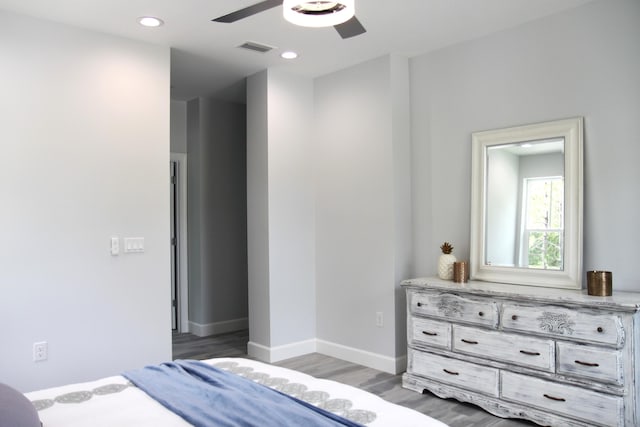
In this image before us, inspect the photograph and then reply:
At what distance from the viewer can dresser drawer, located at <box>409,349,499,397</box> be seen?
10.9ft

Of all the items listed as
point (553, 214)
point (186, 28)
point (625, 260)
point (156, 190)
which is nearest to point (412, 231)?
point (553, 214)

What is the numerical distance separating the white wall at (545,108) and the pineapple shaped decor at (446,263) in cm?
18

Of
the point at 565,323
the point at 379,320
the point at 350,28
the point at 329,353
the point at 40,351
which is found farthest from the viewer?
the point at 329,353

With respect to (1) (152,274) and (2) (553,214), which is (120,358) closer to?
(1) (152,274)

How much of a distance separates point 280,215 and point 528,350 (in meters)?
2.49

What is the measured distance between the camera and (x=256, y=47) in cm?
413

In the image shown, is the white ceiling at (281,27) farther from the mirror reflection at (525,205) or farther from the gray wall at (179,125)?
the gray wall at (179,125)

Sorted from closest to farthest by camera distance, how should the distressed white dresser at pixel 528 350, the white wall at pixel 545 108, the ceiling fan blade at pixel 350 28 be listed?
the ceiling fan blade at pixel 350 28
the distressed white dresser at pixel 528 350
the white wall at pixel 545 108

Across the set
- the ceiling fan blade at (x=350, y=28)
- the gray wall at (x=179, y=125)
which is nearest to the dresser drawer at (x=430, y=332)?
the ceiling fan blade at (x=350, y=28)

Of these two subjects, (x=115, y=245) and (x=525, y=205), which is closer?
(x=525, y=205)

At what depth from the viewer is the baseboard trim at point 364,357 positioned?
4.25 meters

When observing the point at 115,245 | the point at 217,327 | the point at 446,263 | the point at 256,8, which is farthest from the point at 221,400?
the point at 217,327

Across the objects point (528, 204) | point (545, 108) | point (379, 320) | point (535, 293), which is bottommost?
point (379, 320)

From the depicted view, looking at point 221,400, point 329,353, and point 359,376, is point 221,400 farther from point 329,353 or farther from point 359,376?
point 329,353
